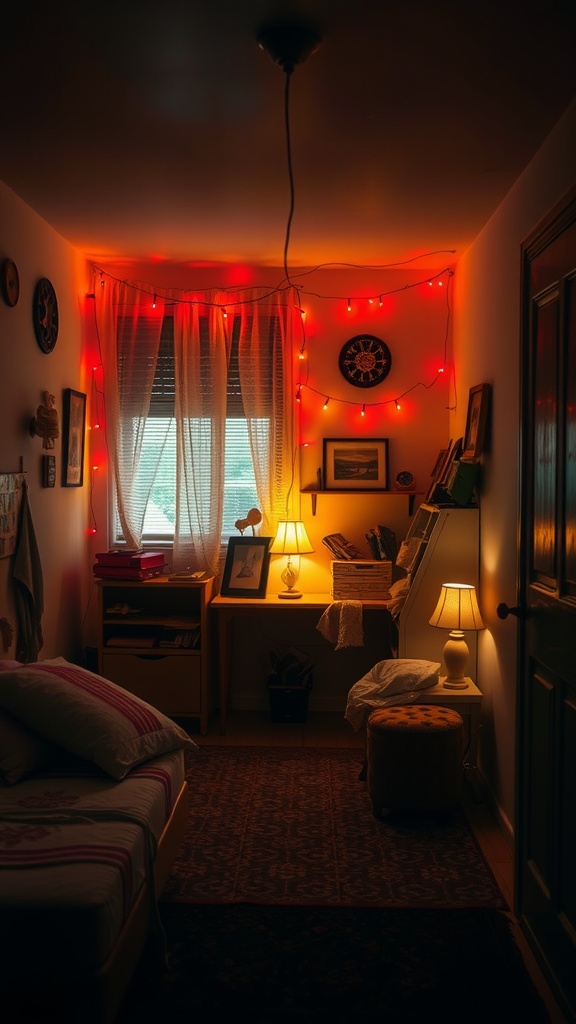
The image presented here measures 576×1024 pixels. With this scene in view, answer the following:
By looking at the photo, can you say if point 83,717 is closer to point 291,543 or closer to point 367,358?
point 291,543

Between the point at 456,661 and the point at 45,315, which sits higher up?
the point at 45,315

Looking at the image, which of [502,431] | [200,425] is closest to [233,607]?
[200,425]

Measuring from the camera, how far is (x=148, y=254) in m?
4.91

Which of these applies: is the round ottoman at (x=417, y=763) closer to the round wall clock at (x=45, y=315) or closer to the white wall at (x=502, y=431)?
the white wall at (x=502, y=431)

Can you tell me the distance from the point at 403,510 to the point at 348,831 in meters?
2.22

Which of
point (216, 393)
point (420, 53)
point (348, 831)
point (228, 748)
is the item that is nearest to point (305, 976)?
point (348, 831)

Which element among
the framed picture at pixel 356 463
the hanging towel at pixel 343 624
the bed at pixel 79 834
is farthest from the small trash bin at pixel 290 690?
the bed at pixel 79 834

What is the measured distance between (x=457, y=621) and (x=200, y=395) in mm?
2175

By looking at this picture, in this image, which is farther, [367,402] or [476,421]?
[367,402]

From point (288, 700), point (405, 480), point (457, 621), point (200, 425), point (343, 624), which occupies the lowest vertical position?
point (288, 700)

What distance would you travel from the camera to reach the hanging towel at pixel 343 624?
459 cm

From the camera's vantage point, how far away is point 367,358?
5203mm

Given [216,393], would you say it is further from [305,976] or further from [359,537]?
[305,976]

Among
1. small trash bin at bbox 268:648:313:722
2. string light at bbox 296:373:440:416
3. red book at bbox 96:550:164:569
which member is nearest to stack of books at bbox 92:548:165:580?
red book at bbox 96:550:164:569
